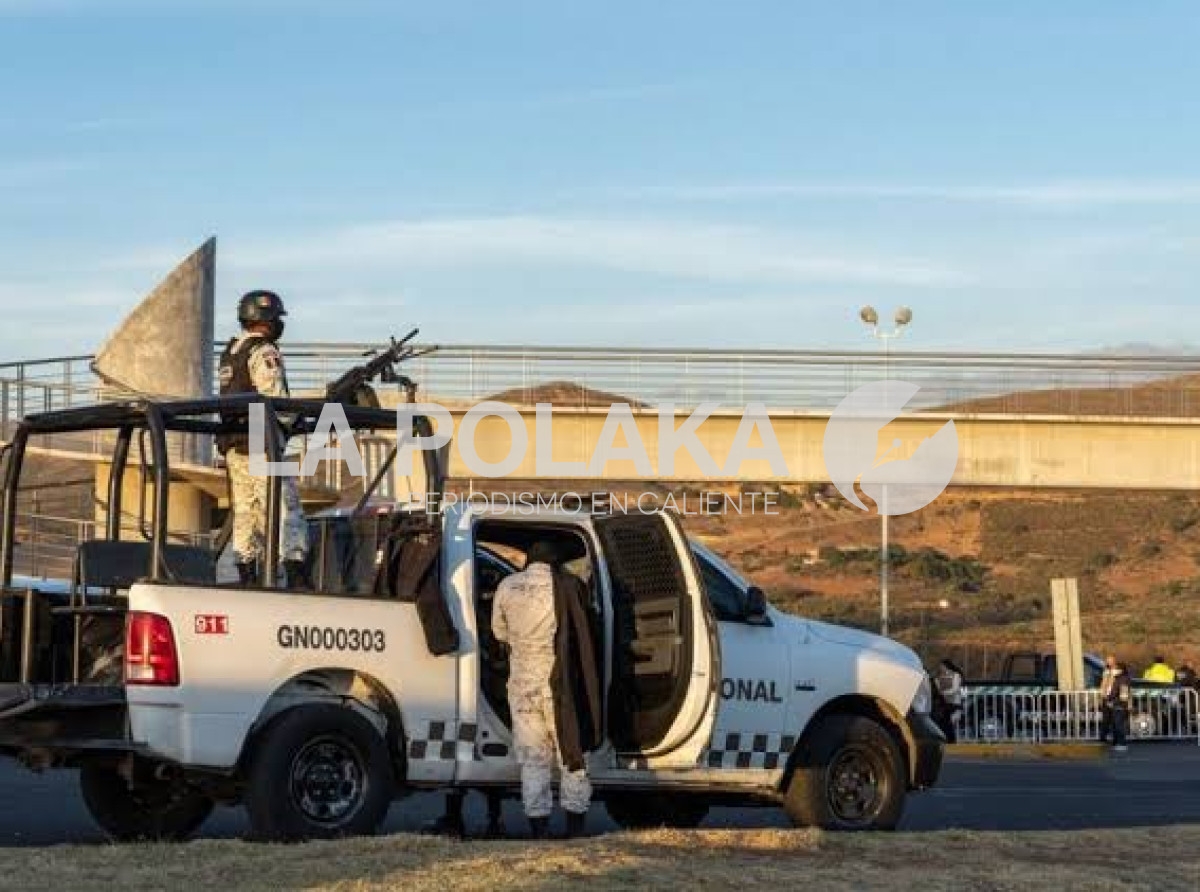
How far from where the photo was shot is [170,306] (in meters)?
39.0

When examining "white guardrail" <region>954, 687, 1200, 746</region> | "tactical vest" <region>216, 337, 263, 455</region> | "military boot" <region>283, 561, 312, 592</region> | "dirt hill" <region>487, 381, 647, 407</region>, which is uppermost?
"dirt hill" <region>487, 381, 647, 407</region>

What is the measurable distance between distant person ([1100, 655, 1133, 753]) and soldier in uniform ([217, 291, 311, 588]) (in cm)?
2494

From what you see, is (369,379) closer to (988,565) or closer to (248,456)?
(248,456)

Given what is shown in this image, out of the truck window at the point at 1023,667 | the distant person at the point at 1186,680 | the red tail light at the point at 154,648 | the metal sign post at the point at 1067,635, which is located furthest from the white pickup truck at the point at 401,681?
the distant person at the point at 1186,680

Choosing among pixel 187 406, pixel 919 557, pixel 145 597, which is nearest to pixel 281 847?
pixel 145 597

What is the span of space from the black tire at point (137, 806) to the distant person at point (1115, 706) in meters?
24.5

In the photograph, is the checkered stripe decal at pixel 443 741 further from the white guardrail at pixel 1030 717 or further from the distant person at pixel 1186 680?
the distant person at pixel 1186 680

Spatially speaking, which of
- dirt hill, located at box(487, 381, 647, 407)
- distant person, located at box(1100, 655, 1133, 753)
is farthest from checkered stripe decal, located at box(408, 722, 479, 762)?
dirt hill, located at box(487, 381, 647, 407)

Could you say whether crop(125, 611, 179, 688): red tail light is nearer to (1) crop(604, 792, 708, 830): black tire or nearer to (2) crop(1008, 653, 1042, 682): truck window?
(1) crop(604, 792, 708, 830): black tire

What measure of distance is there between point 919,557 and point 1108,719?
5868cm

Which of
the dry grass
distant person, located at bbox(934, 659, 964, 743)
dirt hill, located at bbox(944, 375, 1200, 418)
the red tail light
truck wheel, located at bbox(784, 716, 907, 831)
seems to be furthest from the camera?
dirt hill, located at bbox(944, 375, 1200, 418)

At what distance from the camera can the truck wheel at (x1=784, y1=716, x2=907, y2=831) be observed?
14.0 metres

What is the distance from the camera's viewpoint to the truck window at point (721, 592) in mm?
13805

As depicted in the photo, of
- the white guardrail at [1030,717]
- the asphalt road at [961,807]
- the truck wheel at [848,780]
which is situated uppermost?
the white guardrail at [1030,717]
